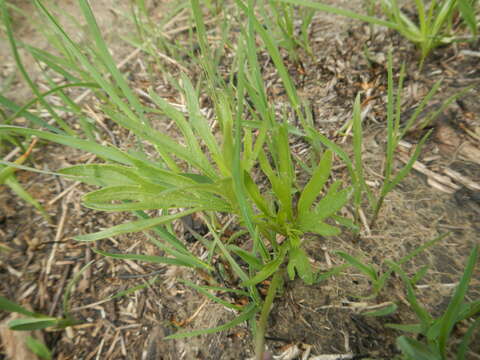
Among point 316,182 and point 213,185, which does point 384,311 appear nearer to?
point 316,182

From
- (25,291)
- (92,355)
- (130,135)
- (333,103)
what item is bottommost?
(92,355)

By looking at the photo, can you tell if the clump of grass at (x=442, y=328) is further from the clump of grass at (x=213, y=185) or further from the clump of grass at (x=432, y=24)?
Answer: the clump of grass at (x=432, y=24)

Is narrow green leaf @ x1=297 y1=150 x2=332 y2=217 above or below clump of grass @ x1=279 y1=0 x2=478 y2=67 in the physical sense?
below

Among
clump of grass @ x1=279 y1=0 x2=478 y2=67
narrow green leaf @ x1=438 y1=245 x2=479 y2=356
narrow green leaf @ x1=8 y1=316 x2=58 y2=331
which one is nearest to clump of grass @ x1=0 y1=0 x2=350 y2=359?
narrow green leaf @ x1=438 y1=245 x2=479 y2=356

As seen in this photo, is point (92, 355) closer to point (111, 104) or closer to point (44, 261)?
point (44, 261)

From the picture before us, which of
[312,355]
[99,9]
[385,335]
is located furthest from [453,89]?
[99,9]

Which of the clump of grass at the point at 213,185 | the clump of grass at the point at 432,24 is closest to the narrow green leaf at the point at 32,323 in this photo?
the clump of grass at the point at 213,185

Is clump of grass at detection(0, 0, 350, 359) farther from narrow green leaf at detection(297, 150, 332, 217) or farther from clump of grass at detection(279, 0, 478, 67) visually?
clump of grass at detection(279, 0, 478, 67)

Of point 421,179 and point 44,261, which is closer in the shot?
point 421,179

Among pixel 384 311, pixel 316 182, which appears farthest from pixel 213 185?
pixel 384 311
